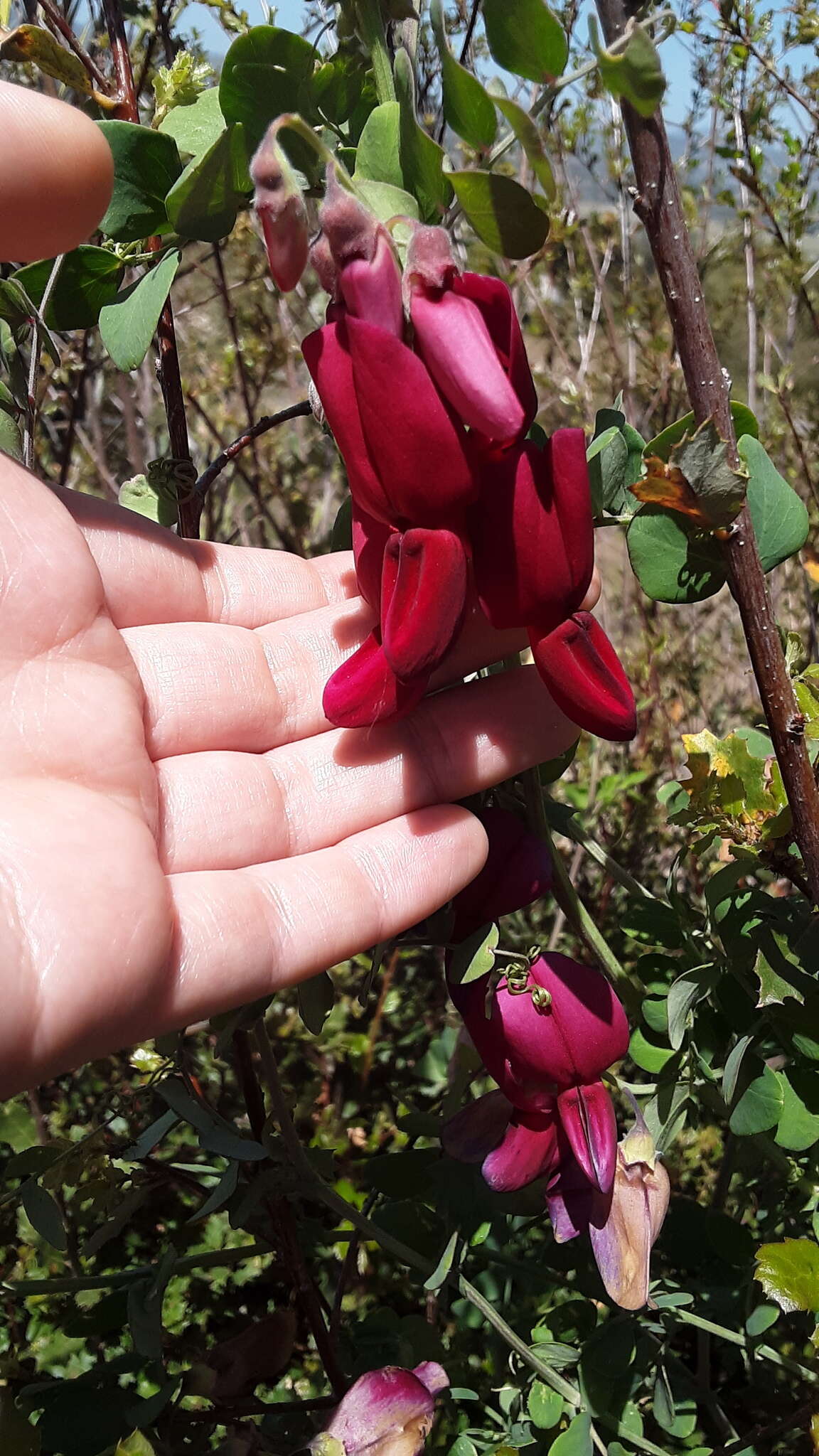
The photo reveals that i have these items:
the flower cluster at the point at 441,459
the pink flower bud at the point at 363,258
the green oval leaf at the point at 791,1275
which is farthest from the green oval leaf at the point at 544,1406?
the pink flower bud at the point at 363,258

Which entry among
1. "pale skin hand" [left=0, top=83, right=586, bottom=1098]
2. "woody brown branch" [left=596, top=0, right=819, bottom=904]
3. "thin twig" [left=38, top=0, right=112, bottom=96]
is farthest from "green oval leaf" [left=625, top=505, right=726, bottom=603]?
"thin twig" [left=38, top=0, right=112, bottom=96]

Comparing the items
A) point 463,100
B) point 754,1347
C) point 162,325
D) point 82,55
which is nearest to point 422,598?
point 463,100

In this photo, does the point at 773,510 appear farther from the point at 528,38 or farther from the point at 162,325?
the point at 162,325

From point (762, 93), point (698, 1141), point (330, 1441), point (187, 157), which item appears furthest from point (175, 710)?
point (762, 93)

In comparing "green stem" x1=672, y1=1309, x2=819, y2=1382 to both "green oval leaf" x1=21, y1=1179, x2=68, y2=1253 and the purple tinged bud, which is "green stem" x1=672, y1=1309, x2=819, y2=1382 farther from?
"green oval leaf" x1=21, y1=1179, x2=68, y2=1253

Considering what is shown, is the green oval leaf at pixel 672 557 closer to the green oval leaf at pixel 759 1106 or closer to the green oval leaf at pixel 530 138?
the green oval leaf at pixel 530 138

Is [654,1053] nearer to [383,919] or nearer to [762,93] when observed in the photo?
[383,919]
